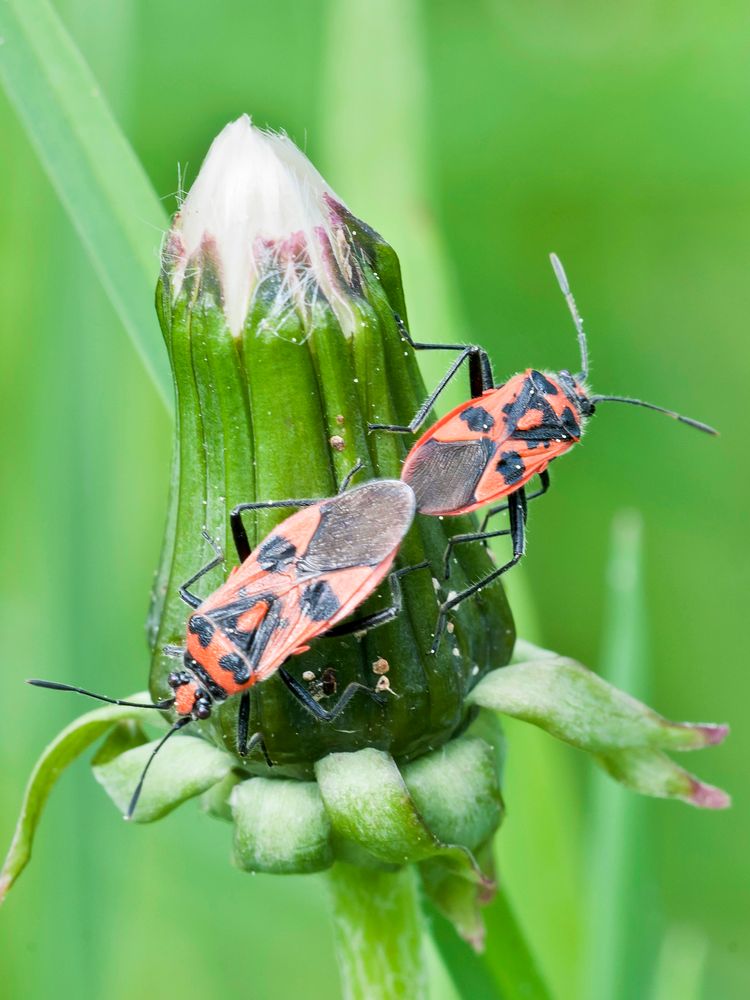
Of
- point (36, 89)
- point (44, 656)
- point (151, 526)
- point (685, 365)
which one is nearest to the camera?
point (36, 89)

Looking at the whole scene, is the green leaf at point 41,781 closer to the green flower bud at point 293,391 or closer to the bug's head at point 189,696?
the bug's head at point 189,696

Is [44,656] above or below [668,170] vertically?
below

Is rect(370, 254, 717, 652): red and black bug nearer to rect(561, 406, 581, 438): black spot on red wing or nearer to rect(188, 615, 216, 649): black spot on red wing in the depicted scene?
rect(561, 406, 581, 438): black spot on red wing

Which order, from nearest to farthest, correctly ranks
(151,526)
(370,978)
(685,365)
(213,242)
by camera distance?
(213,242) < (370,978) < (151,526) < (685,365)

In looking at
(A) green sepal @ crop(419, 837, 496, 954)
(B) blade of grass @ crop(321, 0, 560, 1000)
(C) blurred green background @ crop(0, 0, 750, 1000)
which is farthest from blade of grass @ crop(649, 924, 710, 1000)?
(B) blade of grass @ crop(321, 0, 560, 1000)

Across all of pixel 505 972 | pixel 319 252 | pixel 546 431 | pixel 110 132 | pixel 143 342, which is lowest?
pixel 505 972

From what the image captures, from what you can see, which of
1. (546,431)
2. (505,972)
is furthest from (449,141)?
(505,972)

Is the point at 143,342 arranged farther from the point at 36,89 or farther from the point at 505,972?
the point at 505,972

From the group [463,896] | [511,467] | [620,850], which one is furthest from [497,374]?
[463,896]
